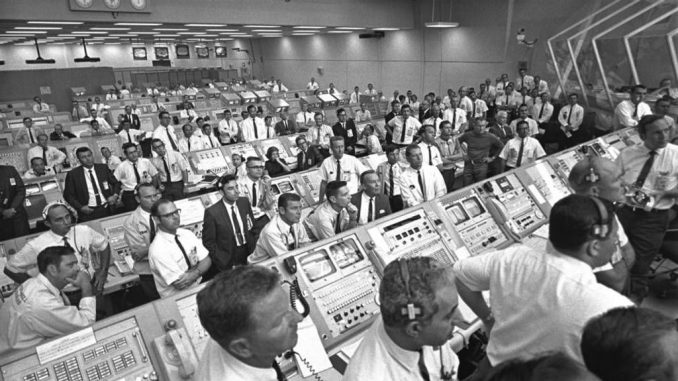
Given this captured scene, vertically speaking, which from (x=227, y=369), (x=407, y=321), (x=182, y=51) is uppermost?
(x=182, y=51)

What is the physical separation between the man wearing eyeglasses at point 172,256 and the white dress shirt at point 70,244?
0.83 metres

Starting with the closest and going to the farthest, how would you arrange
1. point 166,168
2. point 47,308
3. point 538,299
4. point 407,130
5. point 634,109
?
point 538,299 → point 47,308 → point 166,168 → point 634,109 → point 407,130

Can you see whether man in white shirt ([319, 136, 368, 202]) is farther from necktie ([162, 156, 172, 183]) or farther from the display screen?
the display screen

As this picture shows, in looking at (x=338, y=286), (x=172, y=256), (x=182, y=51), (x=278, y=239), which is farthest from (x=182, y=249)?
(x=182, y=51)

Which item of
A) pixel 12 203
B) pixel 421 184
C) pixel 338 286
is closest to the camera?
pixel 338 286

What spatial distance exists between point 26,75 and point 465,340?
19.9 m

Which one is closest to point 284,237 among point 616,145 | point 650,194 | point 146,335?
point 146,335

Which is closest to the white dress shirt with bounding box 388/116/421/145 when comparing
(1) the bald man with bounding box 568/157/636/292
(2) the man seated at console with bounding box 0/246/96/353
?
(1) the bald man with bounding box 568/157/636/292

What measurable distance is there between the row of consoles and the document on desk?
28mm

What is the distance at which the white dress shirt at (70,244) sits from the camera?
3.34 m

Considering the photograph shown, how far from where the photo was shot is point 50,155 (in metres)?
6.73

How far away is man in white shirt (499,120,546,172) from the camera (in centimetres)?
594

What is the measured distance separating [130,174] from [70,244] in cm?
226

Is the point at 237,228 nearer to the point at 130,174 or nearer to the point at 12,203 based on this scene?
the point at 130,174
